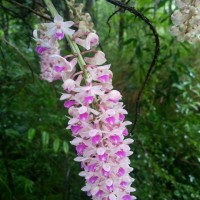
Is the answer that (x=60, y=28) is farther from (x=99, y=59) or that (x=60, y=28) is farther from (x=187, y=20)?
(x=187, y=20)

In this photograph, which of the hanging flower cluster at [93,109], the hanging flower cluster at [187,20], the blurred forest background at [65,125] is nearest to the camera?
the hanging flower cluster at [93,109]

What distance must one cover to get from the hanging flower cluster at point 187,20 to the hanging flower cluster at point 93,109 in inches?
8.7

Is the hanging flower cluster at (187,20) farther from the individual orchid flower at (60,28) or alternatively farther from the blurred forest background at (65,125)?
the blurred forest background at (65,125)

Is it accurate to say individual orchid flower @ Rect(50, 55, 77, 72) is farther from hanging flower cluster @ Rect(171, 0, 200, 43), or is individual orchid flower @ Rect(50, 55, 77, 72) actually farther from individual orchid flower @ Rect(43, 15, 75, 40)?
Result: hanging flower cluster @ Rect(171, 0, 200, 43)

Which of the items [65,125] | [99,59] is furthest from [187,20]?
[65,125]

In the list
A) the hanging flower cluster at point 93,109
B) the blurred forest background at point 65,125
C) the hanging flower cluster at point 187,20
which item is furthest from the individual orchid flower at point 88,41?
the blurred forest background at point 65,125

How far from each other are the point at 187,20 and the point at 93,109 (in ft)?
1.05

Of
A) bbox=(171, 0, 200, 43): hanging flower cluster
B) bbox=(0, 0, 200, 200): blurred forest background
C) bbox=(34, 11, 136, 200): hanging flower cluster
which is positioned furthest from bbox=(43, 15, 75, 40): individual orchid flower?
bbox=(0, 0, 200, 200): blurred forest background

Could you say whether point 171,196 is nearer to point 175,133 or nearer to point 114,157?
point 175,133

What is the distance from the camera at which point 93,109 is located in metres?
0.74

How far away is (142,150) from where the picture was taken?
6.96ft

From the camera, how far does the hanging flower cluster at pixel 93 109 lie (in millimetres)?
732

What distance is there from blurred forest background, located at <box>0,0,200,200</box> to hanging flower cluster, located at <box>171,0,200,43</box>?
0.86 meters

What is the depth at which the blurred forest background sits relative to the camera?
6.19 ft
